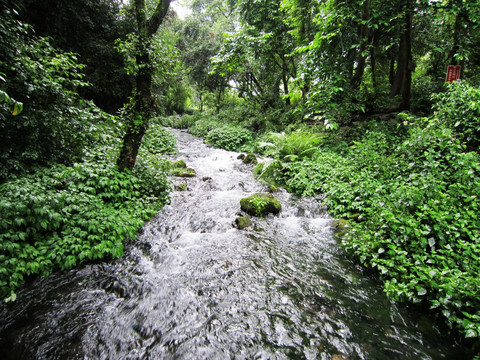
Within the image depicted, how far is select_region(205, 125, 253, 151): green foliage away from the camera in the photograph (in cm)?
1438

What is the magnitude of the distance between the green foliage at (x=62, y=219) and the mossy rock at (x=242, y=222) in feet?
6.98

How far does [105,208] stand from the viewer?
387 centimetres

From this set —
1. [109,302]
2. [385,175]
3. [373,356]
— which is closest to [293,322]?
[373,356]

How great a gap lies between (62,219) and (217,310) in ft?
8.81

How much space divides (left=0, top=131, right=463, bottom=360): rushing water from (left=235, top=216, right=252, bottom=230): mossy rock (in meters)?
0.60

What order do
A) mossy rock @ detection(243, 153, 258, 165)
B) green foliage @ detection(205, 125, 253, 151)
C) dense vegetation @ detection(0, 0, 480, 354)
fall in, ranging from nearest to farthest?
dense vegetation @ detection(0, 0, 480, 354) → mossy rock @ detection(243, 153, 258, 165) → green foliage @ detection(205, 125, 253, 151)

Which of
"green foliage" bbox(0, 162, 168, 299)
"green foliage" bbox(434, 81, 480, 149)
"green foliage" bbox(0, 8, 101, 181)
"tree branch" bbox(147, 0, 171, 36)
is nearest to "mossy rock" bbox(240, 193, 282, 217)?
"green foliage" bbox(0, 162, 168, 299)

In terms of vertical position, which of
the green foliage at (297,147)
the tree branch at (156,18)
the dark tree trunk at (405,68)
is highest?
the dark tree trunk at (405,68)

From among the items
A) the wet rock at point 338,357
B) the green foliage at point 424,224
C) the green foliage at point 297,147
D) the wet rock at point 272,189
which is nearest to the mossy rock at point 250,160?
the green foliage at point 297,147

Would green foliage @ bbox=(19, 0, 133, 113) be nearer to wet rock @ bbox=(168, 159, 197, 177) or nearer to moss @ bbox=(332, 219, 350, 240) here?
wet rock @ bbox=(168, 159, 197, 177)

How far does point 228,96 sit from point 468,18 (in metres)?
25.0

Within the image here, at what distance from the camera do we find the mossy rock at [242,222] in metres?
5.26

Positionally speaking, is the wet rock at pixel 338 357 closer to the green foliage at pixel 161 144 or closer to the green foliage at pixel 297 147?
the green foliage at pixel 297 147

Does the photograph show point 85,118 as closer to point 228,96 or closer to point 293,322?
point 293,322
